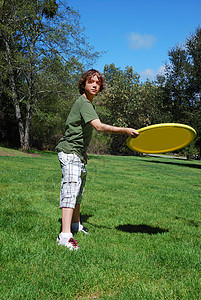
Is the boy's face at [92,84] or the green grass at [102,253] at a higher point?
the boy's face at [92,84]

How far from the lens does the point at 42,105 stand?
1917cm

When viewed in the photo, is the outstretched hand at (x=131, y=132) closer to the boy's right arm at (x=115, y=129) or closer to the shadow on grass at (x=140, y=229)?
the boy's right arm at (x=115, y=129)

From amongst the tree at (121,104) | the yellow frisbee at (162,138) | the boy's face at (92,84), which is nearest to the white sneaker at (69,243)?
the yellow frisbee at (162,138)

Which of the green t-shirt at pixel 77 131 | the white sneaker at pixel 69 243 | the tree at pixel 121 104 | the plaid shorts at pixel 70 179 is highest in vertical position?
the tree at pixel 121 104

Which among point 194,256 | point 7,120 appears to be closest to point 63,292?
point 194,256

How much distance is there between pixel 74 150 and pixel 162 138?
48.6 inches

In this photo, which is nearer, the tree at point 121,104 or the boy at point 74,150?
the boy at point 74,150

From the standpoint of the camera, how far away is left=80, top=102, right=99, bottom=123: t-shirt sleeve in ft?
9.42

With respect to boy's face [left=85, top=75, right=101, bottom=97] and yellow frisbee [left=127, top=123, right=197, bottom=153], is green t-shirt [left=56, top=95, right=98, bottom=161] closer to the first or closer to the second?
boy's face [left=85, top=75, right=101, bottom=97]

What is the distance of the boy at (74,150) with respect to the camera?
2898mm

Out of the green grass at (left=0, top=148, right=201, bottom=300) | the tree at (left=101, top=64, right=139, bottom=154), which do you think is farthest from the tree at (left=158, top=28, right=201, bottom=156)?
the green grass at (left=0, top=148, right=201, bottom=300)

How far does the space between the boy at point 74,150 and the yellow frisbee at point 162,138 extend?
1.81ft

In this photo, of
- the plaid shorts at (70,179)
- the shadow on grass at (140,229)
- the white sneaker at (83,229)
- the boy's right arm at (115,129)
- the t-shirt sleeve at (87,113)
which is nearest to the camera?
the boy's right arm at (115,129)

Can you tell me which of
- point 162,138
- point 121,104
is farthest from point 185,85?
point 162,138
